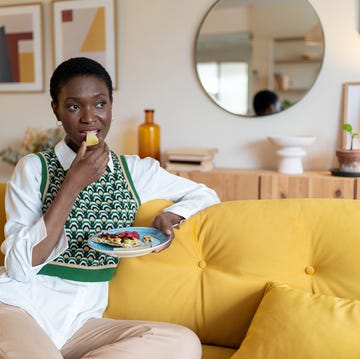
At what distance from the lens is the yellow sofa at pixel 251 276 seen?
133cm

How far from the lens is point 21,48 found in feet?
10.7

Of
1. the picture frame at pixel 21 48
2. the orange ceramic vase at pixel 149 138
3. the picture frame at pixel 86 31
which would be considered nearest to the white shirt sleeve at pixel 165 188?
the orange ceramic vase at pixel 149 138

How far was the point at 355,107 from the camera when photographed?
263 cm

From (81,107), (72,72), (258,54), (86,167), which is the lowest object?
(86,167)

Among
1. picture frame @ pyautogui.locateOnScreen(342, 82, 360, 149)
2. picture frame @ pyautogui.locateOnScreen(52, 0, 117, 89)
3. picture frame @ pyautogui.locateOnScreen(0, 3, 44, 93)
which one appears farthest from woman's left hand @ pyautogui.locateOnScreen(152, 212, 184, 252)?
picture frame @ pyautogui.locateOnScreen(0, 3, 44, 93)

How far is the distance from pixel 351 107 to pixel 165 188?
1.38m

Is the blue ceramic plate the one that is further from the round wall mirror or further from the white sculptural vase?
the round wall mirror

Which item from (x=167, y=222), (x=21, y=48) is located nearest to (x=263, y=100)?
(x=167, y=222)

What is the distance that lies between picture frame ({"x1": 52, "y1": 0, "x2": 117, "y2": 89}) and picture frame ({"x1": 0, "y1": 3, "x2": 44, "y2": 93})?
0.44ft

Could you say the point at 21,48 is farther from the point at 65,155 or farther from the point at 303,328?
the point at 303,328

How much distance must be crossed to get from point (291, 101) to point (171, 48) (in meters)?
0.81

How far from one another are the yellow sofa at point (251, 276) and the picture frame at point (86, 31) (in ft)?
5.41

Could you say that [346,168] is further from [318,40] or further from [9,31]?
[9,31]

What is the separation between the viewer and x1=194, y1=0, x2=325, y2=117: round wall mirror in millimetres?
2678
